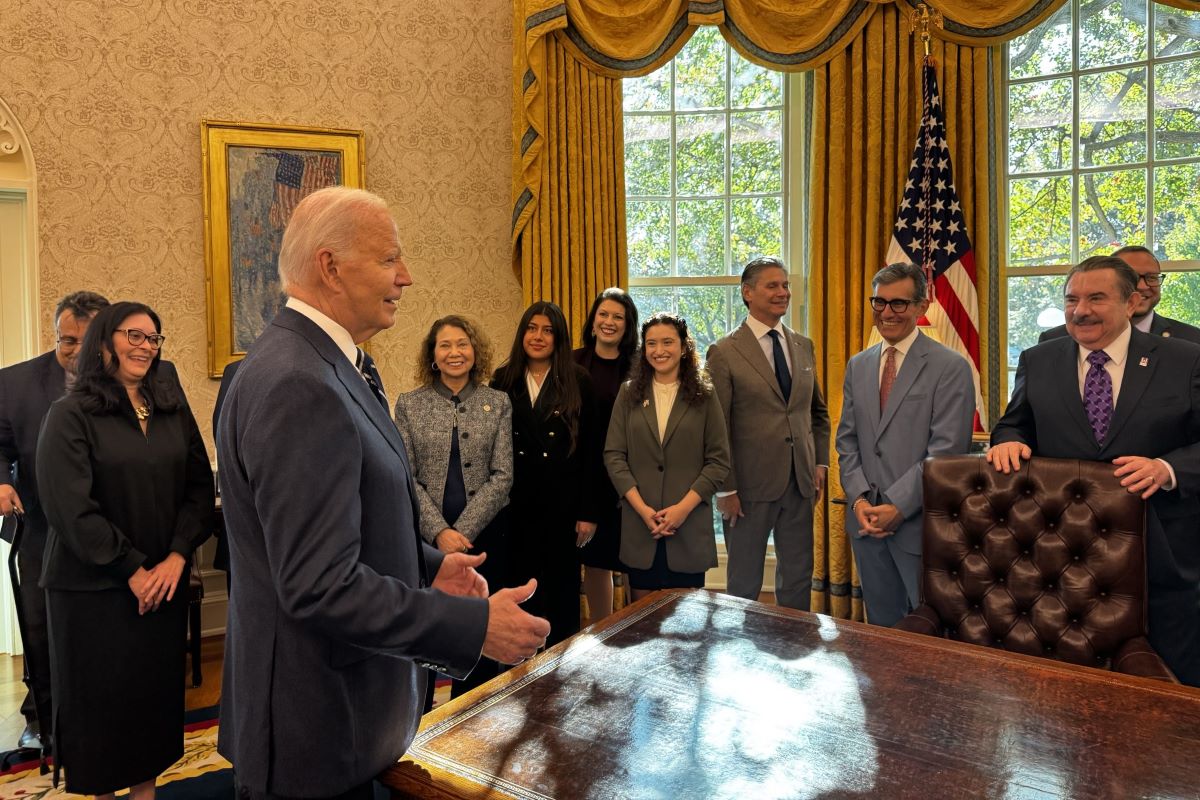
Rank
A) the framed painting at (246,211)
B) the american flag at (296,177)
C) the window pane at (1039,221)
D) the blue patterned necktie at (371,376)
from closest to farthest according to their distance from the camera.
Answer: the blue patterned necktie at (371,376), the framed painting at (246,211), the american flag at (296,177), the window pane at (1039,221)

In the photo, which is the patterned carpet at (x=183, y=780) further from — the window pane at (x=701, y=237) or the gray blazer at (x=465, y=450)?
the window pane at (x=701, y=237)

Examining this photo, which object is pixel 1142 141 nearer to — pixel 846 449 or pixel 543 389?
pixel 846 449

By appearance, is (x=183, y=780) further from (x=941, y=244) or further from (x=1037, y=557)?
(x=941, y=244)

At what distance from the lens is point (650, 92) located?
491cm

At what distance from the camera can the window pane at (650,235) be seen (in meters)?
4.95

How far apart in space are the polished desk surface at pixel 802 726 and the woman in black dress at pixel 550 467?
1.56 metres

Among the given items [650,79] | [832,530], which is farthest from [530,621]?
[650,79]

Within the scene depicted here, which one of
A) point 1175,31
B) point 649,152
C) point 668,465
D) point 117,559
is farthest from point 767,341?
point 1175,31

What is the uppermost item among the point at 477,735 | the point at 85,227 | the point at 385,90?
the point at 385,90

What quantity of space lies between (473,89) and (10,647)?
359 cm

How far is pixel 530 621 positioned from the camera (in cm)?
126

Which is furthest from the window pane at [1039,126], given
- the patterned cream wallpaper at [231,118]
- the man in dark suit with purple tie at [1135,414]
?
the patterned cream wallpaper at [231,118]

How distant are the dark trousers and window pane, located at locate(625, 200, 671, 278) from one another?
3.26 metres

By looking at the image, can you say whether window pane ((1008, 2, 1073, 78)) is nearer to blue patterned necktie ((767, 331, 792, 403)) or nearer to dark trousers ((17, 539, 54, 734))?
blue patterned necktie ((767, 331, 792, 403))
